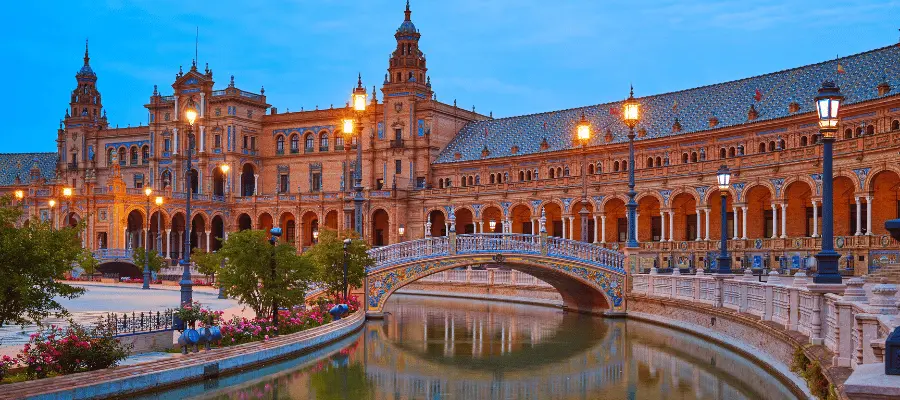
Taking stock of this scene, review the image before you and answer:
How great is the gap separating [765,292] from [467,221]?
57.9m

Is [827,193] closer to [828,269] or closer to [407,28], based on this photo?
[828,269]

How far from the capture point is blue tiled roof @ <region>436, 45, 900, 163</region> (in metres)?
54.9

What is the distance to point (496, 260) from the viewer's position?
36.9 meters

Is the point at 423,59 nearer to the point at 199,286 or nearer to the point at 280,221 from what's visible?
the point at 280,221

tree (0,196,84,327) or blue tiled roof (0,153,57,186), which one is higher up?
blue tiled roof (0,153,57,186)

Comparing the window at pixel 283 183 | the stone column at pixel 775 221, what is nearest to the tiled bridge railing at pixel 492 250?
the stone column at pixel 775 221

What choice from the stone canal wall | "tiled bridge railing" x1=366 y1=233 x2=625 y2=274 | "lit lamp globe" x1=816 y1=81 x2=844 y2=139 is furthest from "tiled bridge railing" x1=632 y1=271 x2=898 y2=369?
the stone canal wall

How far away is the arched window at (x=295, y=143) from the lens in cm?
9119

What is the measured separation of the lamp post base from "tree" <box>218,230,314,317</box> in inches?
538

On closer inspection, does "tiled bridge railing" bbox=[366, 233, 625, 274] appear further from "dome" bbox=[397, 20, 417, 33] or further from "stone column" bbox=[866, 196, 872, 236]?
"dome" bbox=[397, 20, 417, 33]

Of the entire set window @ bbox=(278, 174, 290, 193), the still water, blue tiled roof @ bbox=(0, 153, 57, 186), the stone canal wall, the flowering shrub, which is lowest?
the still water

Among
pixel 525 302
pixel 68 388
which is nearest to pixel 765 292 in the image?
pixel 68 388

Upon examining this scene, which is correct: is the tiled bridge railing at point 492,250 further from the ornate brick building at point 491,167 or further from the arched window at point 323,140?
the arched window at point 323,140

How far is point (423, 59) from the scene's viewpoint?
85.2 meters
